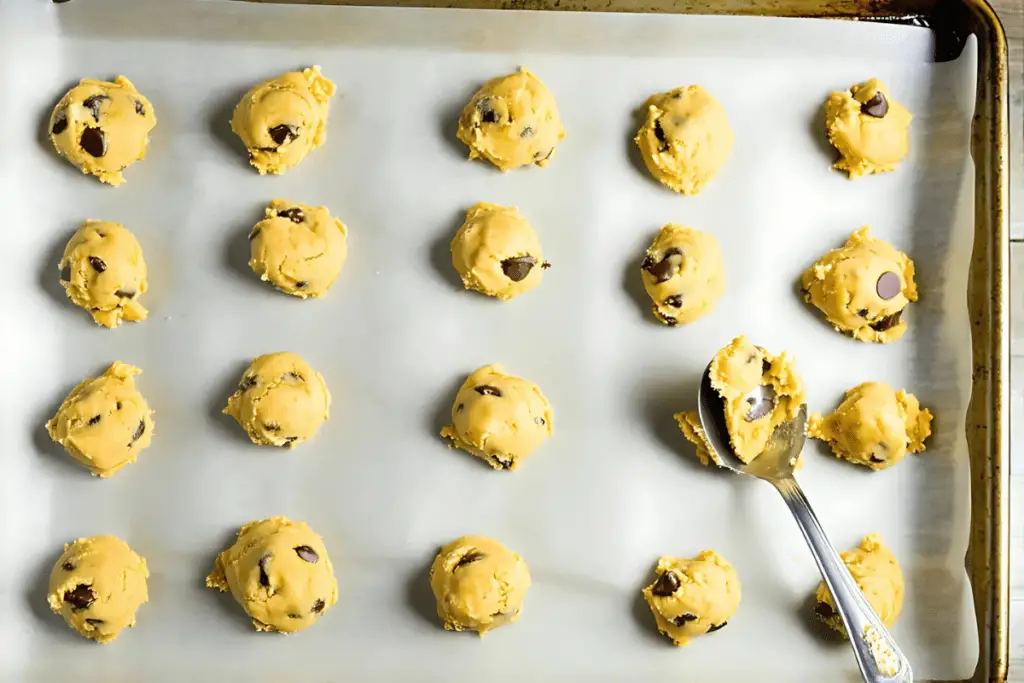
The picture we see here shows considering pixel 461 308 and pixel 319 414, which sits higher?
pixel 461 308

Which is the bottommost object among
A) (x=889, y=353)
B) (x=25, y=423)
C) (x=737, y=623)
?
(x=737, y=623)

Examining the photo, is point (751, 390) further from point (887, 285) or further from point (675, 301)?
point (887, 285)

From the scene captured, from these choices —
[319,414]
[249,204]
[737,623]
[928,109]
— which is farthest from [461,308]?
[928,109]

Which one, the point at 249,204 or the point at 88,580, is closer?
the point at 88,580

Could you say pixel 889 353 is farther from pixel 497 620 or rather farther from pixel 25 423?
pixel 25 423

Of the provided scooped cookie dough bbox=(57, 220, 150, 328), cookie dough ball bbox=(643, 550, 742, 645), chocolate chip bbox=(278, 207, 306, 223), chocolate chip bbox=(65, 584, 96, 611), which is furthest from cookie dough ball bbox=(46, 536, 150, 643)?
cookie dough ball bbox=(643, 550, 742, 645)

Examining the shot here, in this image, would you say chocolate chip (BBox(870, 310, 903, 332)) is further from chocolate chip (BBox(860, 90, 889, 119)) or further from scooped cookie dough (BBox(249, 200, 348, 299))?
scooped cookie dough (BBox(249, 200, 348, 299))

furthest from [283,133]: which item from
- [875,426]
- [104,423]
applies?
[875,426]
